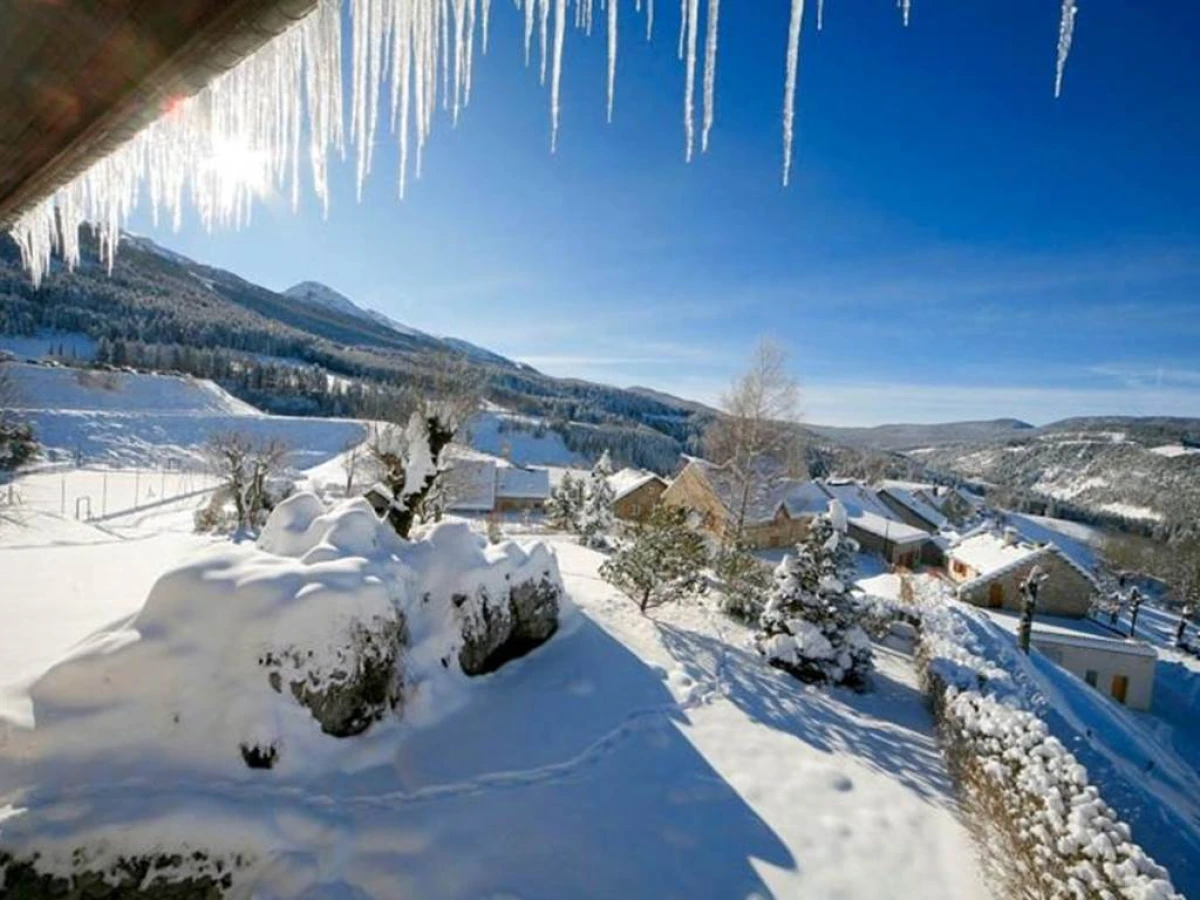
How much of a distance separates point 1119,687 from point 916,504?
2736cm

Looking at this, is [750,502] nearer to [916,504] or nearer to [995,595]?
[995,595]

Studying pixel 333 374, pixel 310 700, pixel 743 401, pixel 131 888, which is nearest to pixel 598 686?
pixel 310 700

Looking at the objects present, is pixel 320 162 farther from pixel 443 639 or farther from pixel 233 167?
pixel 443 639

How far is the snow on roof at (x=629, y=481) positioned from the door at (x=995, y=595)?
1844cm

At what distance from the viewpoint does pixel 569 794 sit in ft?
19.8

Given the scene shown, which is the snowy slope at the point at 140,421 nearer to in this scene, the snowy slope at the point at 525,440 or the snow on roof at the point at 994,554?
the snowy slope at the point at 525,440

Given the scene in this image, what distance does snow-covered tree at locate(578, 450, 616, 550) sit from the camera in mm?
25964

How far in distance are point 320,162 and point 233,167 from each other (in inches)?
14.6

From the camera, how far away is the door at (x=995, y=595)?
23.8m

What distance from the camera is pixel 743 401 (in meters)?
17.7

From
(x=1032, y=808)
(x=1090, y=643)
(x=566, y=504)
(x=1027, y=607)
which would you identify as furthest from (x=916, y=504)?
(x=1032, y=808)

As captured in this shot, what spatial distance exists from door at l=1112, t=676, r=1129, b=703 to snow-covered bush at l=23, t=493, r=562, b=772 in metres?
25.1

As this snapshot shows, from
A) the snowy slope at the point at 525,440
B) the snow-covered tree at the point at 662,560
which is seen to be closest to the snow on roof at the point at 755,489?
the snow-covered tree at the point at 662,560

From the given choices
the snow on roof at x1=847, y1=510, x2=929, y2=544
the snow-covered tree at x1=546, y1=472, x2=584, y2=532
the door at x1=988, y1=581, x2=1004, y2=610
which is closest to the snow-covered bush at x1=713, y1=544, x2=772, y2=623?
the door at x1=988, y1=581, x2=1004, y2=610
